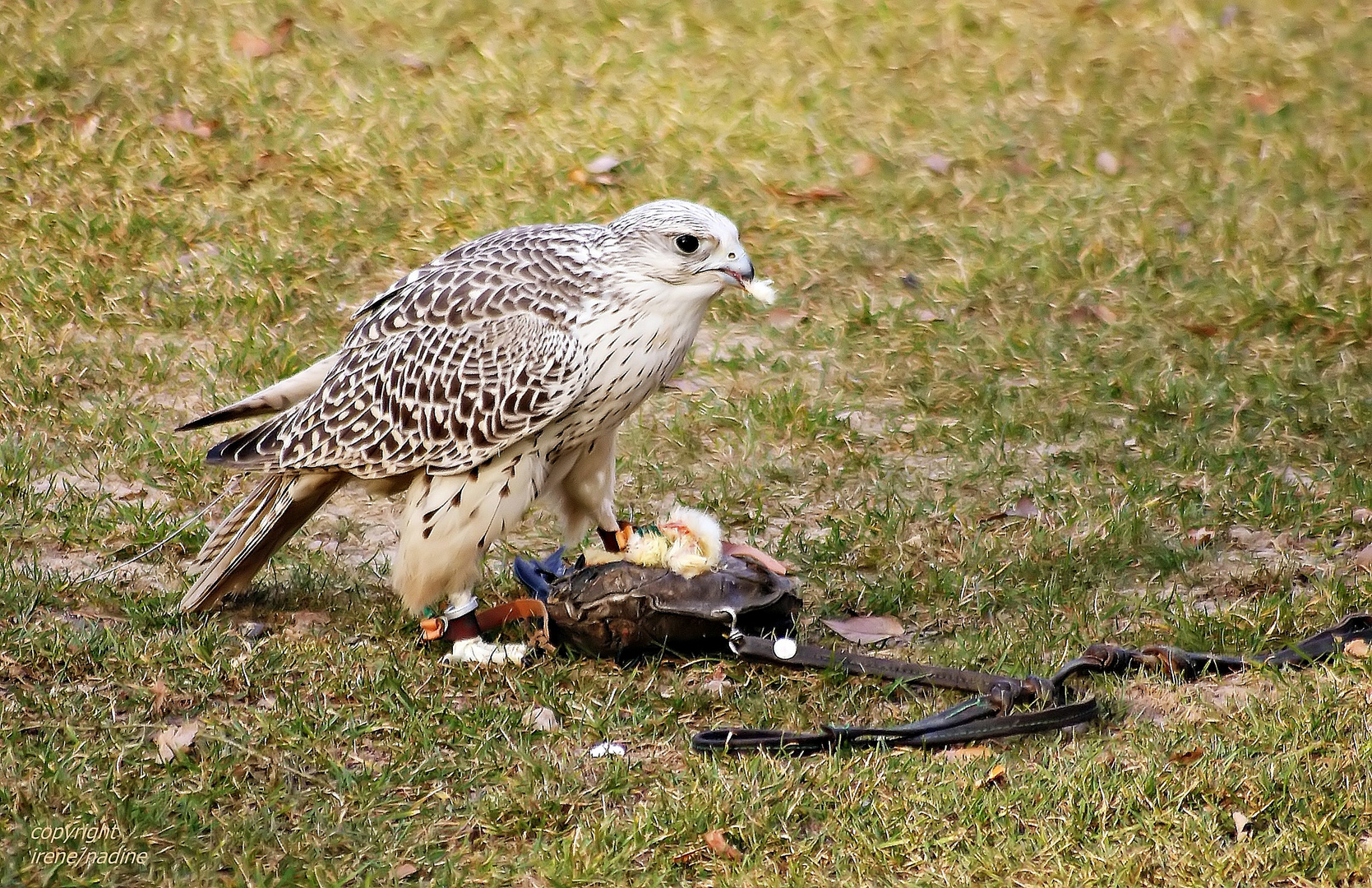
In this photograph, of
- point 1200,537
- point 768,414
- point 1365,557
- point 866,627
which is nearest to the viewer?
point 866,627

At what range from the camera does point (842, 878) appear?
324 centimetres

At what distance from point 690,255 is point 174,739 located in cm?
176

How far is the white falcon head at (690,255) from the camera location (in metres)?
3.94

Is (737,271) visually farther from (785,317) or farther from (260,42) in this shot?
(260,42)

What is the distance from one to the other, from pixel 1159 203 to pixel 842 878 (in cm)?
493

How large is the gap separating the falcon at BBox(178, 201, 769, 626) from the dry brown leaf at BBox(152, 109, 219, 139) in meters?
3.32

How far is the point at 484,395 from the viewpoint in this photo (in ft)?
13.2

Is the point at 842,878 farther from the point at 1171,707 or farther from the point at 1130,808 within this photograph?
the point at 1171,707

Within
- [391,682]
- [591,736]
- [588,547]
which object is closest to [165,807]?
[391,682]

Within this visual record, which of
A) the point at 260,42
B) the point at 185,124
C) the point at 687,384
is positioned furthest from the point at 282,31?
the point at 687,384

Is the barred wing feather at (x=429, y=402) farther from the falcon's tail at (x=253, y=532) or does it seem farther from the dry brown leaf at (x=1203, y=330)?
the dry brown leaf at (x=1203, y=330)

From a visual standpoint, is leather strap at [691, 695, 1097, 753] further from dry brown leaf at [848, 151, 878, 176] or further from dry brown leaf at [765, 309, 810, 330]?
dry brown leaf at [848, 151, 878, 176]

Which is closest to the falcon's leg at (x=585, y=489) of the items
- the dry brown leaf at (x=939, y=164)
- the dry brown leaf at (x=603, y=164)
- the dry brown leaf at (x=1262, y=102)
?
the dry brown leaf at (x=603, y=164)

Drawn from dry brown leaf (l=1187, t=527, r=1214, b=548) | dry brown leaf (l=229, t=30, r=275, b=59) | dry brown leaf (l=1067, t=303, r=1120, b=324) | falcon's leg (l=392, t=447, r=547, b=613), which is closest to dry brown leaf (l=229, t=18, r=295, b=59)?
dry brown leaf (l=229, t=30, r=275, b=59)
